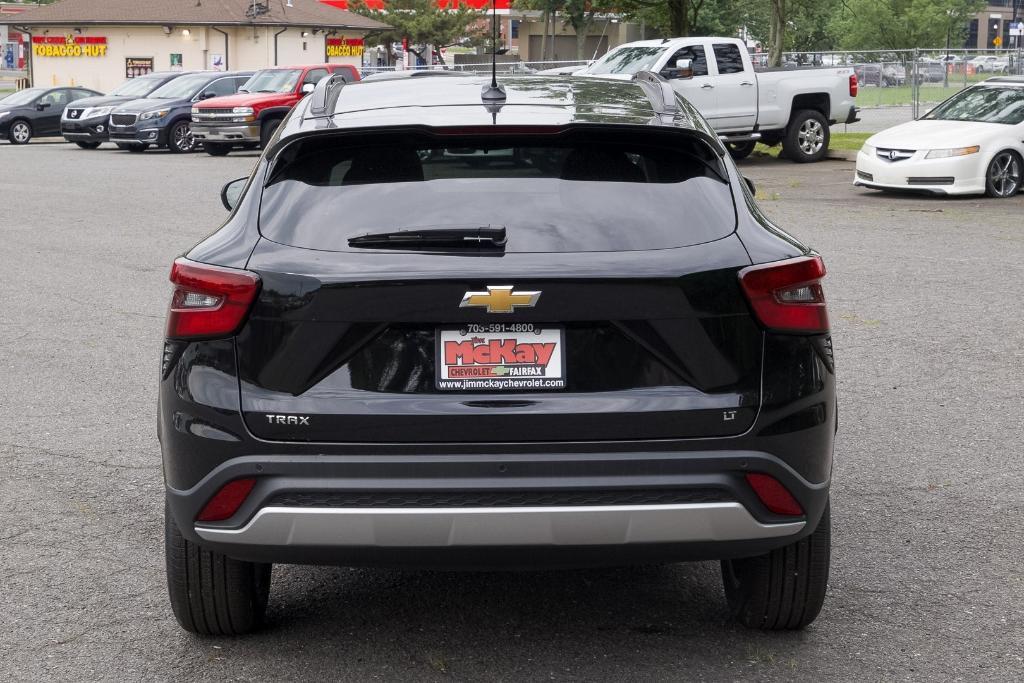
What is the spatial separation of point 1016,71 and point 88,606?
36.6 m

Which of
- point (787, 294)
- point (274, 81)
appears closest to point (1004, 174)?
point (787, 294)

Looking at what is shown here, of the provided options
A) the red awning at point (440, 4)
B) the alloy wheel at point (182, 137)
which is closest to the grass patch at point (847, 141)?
the alloy wheel at point (182, 137)

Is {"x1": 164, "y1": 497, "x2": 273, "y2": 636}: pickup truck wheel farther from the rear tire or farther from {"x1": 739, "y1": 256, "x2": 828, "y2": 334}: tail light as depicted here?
the rear tire

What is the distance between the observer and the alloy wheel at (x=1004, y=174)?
1914 centimetres

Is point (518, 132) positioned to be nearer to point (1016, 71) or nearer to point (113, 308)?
point (113, 308)

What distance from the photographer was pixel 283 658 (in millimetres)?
4195

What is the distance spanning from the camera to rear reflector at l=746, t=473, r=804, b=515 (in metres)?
3.74

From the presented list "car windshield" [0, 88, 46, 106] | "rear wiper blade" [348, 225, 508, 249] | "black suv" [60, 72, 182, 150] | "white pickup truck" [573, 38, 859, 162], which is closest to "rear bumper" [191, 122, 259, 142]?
"black suv" [60, 72, 182, 150]

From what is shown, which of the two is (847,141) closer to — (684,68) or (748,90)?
(748,90)

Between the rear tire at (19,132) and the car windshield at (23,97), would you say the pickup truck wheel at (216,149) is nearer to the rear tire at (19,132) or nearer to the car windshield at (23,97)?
the rear tire at (19,132)

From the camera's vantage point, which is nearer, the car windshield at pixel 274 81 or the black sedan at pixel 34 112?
the car windshield at pixel 274 81

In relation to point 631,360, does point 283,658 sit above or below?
below

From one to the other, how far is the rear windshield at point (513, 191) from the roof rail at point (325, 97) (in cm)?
30

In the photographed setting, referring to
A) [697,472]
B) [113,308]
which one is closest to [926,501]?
[697,472]
